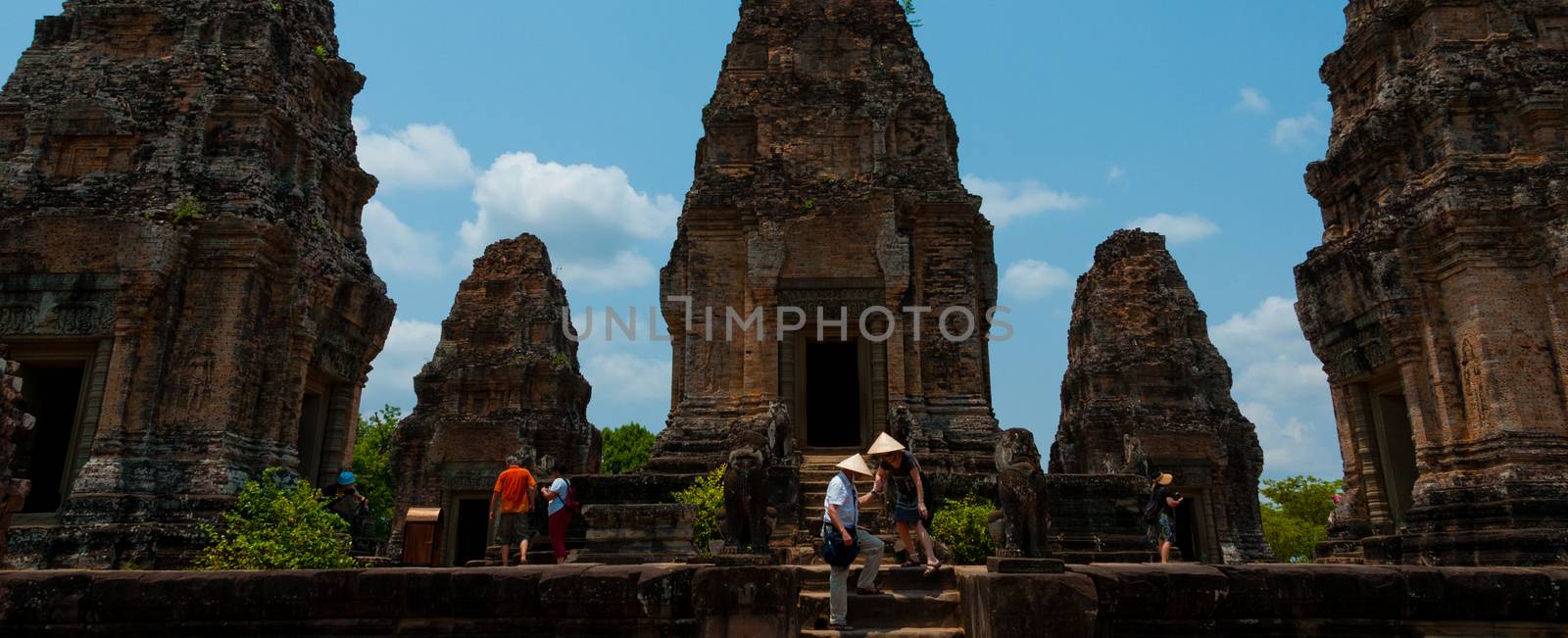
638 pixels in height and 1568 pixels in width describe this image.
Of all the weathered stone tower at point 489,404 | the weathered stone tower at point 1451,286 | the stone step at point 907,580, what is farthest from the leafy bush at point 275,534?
the weathered stone tower at point 1451,286

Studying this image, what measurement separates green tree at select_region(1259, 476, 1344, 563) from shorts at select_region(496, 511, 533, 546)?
31659mm

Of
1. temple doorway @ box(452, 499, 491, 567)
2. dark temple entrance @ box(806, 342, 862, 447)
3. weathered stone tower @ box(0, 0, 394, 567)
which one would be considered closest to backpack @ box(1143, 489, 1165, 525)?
dark temple entrance @ box(806, 342, 862, 447)

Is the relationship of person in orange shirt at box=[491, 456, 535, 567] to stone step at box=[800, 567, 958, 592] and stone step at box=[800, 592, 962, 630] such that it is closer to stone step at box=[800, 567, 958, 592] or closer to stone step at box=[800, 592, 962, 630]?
stone step at box=[800, 567, 958, 592]

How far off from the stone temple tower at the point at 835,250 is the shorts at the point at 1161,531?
8.47 ft

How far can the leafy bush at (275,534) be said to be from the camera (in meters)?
10.4

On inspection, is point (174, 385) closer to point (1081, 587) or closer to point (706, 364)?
point (706, 364)

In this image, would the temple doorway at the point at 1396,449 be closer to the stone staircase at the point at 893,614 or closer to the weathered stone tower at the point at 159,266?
the stone staircase at the point at 893,614

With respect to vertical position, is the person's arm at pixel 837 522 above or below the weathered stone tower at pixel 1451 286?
below

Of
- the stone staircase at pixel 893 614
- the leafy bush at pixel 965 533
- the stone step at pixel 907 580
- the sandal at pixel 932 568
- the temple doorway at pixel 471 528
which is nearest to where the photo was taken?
the stone staircase at pixel 893 614

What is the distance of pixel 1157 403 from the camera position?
23953mm

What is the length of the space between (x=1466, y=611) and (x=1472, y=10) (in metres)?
13.8

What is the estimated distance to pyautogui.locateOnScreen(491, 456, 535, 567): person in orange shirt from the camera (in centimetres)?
1100

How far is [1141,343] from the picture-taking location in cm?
2497

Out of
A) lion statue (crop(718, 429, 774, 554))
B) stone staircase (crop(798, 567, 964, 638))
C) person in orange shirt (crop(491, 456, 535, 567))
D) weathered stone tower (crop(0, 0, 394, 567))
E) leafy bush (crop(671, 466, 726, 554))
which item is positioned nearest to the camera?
stone staircase (crop(798, 567, 964, 638))
